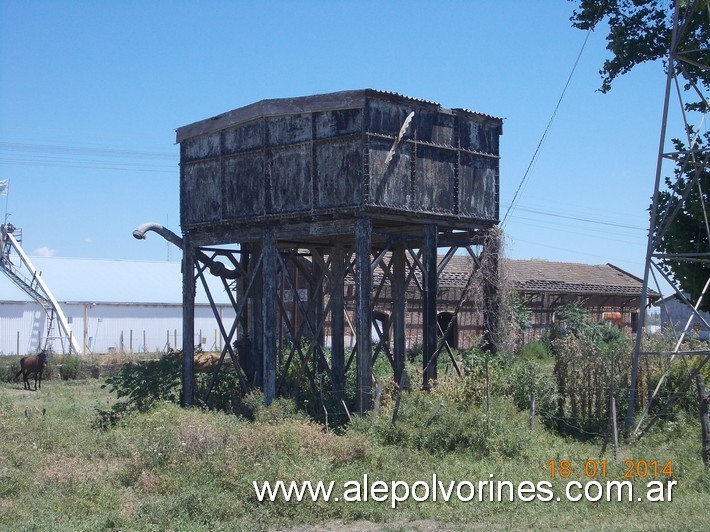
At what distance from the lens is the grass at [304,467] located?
10.6 metres

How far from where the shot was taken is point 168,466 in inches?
497

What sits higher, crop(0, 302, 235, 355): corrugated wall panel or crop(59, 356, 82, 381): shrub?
crop(0, 302, 235, 355): corrugated wall panel

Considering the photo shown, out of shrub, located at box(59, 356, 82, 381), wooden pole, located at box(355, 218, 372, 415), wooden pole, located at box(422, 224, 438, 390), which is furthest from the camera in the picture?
shrub, located at box(59, 356, 82, 381)

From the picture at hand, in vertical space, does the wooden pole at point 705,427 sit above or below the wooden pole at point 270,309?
below

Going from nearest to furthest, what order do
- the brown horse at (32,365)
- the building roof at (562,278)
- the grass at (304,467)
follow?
the grass at (304,467), the brown horse at (32,365), the building roof at (562,278)

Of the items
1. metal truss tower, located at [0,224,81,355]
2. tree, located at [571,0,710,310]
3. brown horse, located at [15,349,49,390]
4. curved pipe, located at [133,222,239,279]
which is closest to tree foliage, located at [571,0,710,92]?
tree, located at [571,0,710,310]

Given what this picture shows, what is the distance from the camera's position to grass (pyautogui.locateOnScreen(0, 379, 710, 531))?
10.6 metres

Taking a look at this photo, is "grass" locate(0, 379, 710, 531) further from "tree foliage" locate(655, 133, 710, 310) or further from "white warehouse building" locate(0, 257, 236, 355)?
"white warehouse building" locate(0, 257, 236, 355)

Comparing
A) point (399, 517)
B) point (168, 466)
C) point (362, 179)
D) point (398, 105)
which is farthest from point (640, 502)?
point (398, 105)

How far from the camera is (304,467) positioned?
1216 centimetres

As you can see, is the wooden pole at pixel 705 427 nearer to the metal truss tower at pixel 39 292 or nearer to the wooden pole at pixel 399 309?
the wooden pole at pixel 399 309

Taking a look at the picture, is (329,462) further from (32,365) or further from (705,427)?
(32,365)

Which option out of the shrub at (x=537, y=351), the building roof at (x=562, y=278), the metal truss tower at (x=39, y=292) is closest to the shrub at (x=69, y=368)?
the metal truss tower at (x=39, y=292)

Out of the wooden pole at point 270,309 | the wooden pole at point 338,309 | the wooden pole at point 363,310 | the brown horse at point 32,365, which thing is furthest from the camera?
the brown horse at point 32,365
